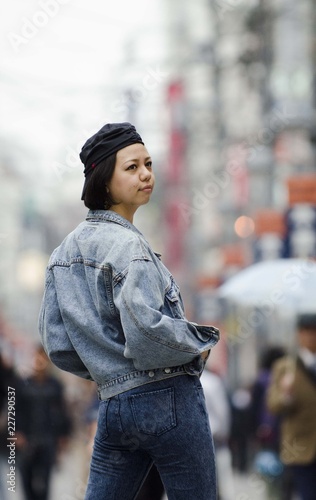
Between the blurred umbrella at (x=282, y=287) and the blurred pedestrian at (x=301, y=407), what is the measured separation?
2.23 m

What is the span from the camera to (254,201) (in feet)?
84.9

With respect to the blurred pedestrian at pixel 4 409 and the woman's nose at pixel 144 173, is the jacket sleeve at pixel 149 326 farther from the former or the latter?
the blurred pedestrian at pixel 4 409

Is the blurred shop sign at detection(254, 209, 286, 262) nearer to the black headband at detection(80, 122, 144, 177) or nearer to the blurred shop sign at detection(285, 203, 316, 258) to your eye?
the blurred shop sign at detection(285, 203, 316, 258)

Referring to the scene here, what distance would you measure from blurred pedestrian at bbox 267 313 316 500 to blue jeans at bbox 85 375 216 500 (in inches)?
A: 140

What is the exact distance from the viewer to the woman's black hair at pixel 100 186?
271cm

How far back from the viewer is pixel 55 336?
2701mm

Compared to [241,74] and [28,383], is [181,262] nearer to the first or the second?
[241,74]

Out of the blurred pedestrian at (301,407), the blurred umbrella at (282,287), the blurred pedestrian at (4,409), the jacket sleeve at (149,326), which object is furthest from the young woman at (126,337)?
the blurred umbrella at (282,287)

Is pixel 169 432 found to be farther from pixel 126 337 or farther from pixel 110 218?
pixel 110 218

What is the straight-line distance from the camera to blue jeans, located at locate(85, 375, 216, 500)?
2.53 m

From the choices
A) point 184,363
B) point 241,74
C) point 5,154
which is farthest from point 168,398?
point 5,154

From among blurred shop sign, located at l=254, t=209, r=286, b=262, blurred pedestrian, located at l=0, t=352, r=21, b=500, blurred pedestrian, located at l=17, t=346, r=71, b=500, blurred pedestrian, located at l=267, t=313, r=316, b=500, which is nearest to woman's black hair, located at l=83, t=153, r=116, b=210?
blurred pedestrian, located at l=0, t=352, r=21, b=500

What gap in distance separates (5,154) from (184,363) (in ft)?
112

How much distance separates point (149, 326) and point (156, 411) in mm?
218
